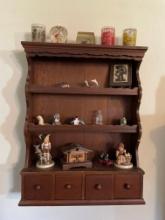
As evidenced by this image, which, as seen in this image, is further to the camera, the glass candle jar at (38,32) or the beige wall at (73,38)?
the beige wall at (73,38)

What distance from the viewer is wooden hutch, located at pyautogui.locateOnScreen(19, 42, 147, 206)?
4.18 ft

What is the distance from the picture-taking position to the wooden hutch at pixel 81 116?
1273 mm

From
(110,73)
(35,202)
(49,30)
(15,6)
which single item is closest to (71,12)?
(49,30)

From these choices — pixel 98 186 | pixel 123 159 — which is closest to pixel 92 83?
pixel 123 159

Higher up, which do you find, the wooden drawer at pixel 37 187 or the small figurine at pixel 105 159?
the small figurine at pixel 105 159

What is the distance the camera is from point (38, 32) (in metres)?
1.32

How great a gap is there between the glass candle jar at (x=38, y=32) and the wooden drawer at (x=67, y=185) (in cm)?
76

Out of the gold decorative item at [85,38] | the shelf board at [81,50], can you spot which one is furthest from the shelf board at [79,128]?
the gold decorative item at [85,38]

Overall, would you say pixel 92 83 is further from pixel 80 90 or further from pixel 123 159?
pixel 123 159

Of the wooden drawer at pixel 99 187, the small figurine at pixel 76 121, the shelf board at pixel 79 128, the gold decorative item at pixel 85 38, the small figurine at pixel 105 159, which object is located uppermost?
the gold decorative item at pixel 85 38

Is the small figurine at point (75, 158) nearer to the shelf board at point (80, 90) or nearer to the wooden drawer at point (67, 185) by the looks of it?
the wooden drawer at point (67, 185)

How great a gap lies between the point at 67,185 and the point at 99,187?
0.17m

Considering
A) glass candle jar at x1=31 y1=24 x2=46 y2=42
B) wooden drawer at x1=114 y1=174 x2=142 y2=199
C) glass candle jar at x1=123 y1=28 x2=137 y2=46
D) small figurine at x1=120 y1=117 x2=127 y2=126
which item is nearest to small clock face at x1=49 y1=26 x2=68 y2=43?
glass candle jar at x1=31 y1=24 x2=46 y2=42

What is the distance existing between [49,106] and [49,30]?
46 centimetres
